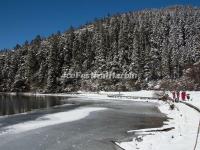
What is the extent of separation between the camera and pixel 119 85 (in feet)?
306

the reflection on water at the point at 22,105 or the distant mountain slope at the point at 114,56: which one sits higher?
the distant mountain slope at the point at 114,56

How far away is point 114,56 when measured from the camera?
112500mm

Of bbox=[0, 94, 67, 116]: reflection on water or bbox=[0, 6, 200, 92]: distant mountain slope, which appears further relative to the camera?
bbox=[0, 6, 200, 92]: distant mountain slope

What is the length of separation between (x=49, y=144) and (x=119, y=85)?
7407cm

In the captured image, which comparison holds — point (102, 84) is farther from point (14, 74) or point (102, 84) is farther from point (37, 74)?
point (14, 74)

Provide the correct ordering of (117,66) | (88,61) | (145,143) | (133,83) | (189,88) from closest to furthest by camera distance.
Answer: (145,143) → (189,88) → (133,83) → (117,66) → (88,61)

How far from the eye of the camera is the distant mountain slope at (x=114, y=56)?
100562mm

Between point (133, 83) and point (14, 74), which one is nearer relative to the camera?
point (133, 83)

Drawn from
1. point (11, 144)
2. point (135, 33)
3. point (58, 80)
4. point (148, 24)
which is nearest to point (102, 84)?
point (58, 80)

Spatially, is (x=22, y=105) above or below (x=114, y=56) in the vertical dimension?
below

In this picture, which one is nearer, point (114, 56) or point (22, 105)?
point (22, 105)

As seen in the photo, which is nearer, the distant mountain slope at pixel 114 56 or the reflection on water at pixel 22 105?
the reflection on water at pixel 22 105

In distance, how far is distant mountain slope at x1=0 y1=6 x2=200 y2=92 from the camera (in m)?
101

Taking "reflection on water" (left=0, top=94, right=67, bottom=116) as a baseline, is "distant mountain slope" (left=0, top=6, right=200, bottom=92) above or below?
above
